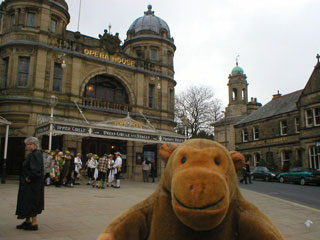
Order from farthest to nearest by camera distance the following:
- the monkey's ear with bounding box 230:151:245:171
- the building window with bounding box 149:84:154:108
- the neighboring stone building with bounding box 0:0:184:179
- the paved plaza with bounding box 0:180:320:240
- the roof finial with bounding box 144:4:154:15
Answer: the roof finial with bounding box 144:4:154:15, the building window with bounding box 149:84:154:108, the neighboring stone building with bounding box 0:0:184:179, the paved plaza with bounding box 0:180:320:240, the monkey's ear with bounding box 230:151:245:171

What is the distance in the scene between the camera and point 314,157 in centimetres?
2644

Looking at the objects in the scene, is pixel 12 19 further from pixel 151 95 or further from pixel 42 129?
pixel 151 95

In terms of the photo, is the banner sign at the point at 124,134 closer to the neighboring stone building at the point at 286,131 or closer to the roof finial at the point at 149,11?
the neighboring stone building at the point at 286,131

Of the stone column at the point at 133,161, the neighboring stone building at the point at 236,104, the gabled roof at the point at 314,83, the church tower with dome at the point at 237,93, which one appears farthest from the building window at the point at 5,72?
the church tower with dome at the point at 237,93

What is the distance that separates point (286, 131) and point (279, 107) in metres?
3.93

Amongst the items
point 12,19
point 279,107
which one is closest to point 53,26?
point 12,19

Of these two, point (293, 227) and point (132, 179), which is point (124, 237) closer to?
point (293, 227)

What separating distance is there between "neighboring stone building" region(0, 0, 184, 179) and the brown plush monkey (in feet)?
44.5

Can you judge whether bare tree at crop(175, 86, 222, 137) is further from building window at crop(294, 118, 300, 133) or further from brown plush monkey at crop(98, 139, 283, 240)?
brown plush monkey at crop(98, 139, 283, 240)

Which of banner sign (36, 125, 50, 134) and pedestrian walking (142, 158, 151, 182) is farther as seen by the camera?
pedestrian walking (142, 158, 151, 182)

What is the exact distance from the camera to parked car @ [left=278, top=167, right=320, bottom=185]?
1991 centimetres

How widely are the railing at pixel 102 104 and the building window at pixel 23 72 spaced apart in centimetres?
422

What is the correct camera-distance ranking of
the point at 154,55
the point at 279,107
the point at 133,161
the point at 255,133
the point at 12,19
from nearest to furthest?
the point at 12,19, the point at 133,161, the point at 154,55, the point at 279,107, the point at 255,133

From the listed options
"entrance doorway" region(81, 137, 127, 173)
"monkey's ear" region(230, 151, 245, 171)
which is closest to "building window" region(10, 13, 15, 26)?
"entrance doorway" region(81, 137, 127, 173)
